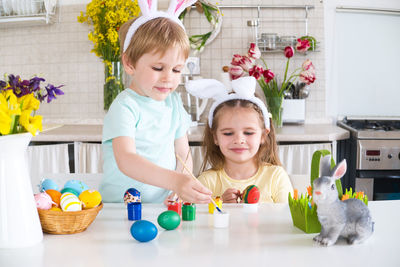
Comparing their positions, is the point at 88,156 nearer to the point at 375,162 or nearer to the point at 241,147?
the point at 241,147

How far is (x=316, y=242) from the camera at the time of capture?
83cm

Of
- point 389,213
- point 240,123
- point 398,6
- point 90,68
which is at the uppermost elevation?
point 398,6

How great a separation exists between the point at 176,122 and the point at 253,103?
314 mm

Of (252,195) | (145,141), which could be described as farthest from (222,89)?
(252,195)

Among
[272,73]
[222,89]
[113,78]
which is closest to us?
[222,89]

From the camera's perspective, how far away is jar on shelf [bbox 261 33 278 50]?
2.84m

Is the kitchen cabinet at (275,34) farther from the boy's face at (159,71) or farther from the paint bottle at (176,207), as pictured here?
the paint bottle at (176,207)

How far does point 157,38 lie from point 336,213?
26.0 inches

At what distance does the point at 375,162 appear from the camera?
2408 millimetres

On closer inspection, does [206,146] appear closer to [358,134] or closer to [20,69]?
[358,134]

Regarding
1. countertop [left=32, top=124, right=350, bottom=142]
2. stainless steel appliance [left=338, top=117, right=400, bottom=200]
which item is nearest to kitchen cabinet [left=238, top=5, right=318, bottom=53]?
countertop [left=32, top=124, right=350, bottom=142]

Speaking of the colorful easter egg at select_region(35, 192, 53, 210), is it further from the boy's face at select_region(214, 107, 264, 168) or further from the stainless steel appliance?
the stainless steel appliance

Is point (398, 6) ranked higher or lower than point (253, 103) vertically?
higher

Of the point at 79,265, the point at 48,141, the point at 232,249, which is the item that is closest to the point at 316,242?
the point at 232,249
